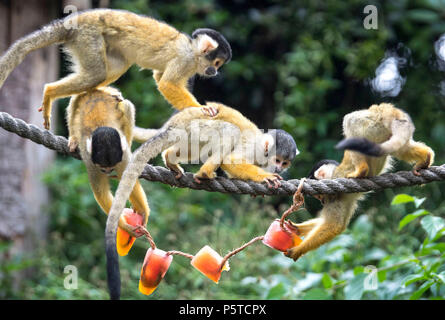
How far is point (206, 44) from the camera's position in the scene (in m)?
4.75

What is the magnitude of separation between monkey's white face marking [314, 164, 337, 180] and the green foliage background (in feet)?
4.93

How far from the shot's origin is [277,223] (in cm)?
365

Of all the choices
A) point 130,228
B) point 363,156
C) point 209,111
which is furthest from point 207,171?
point 363,156

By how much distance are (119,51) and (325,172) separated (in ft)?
6.38

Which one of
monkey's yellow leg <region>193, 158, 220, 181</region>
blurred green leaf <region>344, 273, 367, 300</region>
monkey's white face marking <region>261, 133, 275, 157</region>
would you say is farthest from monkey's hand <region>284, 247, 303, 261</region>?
monkey's yellow leg <region>193, 158, 220, 181</region>

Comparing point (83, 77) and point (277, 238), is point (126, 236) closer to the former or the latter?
point (277, 238)

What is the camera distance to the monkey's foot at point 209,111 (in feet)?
13.3

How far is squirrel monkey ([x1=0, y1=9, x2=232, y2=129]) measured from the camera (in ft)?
13.4

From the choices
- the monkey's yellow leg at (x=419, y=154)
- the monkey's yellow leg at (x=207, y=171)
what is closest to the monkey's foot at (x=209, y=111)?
the monkey's yellow leg at (x=207, y=171)

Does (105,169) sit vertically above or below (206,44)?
below

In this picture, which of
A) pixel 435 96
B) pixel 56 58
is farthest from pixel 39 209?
pixel 435 96

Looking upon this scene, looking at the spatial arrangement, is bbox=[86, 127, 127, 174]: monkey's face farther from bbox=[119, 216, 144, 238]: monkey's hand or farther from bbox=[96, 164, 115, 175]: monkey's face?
bbox=[119, 216, 144, 238]: monkey's hand

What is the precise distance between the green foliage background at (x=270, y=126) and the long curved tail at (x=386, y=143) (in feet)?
6.61

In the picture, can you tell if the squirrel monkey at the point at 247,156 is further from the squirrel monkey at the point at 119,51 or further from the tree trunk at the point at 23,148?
the tree trunk at the point at 23,148
